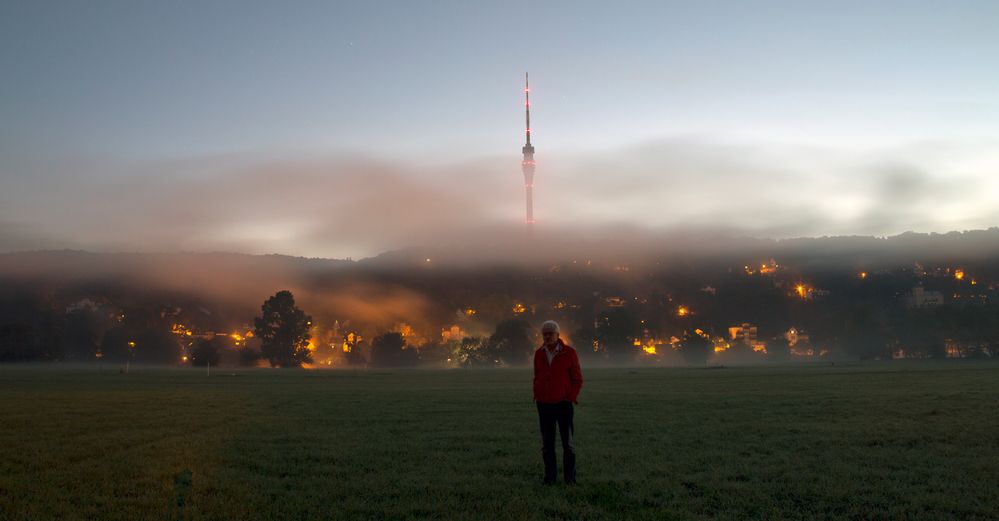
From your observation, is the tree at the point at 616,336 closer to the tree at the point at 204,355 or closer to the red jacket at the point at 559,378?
the tree at the point at 204,355

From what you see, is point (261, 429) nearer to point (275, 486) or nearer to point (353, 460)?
point (353, 460)

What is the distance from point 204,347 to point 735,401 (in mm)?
155141

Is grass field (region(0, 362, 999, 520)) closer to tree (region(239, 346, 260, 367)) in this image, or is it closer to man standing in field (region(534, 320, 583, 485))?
man standing in field (region(534, 320, 583, 485))

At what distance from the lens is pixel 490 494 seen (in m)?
12.4

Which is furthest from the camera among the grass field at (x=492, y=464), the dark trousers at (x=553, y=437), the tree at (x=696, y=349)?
the tree at (x=696, y=349)

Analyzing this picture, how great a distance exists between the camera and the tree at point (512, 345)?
591ft

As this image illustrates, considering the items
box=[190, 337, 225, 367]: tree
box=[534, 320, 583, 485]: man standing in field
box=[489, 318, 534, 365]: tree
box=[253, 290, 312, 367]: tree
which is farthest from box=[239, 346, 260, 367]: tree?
box=[534, 320, 583, 485]: man standing in field

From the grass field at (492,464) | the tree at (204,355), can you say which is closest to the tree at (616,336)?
the tree at (204,355)

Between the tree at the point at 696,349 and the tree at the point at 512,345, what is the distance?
148 feet

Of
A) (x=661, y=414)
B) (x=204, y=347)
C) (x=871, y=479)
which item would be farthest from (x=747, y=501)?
(x=204, y=347)

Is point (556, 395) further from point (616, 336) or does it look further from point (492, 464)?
point (616, 336)

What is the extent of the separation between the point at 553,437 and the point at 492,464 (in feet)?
8.40

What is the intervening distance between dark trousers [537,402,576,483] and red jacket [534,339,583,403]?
0.21 metres

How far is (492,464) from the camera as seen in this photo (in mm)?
15445
